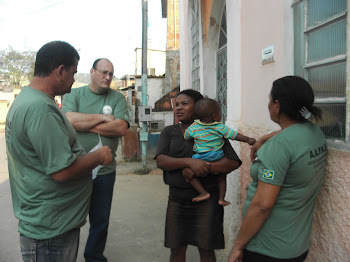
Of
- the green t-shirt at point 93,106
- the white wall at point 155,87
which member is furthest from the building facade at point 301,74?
the white wall at point 155,87

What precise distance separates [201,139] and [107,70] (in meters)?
1.22

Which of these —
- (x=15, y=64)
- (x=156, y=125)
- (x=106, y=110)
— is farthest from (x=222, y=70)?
(x=15, y=64)

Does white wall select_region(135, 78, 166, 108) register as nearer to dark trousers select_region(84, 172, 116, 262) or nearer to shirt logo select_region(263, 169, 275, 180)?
dark trousers select_region(84, 172, 116, 262)

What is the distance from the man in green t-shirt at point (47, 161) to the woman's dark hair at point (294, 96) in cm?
105

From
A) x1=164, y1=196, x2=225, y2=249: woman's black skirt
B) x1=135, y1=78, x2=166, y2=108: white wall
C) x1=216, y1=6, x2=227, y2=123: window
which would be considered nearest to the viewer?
x1=164, y1=196, x2=225, y2=249: woman's black skirt

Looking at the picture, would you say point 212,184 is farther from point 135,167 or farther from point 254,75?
point 135,167

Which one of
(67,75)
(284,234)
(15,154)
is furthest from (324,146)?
(15,154)

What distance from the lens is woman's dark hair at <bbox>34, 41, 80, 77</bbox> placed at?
165cm

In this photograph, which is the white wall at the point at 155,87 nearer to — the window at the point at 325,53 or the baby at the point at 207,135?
the baby at the point at 207,135

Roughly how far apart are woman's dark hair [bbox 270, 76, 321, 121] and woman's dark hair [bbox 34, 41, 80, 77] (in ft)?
3.79

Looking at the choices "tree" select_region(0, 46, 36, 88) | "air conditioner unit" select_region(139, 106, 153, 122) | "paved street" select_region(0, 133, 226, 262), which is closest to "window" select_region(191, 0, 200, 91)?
"air conditioner unit" select_region(139, 106, 153, 122)

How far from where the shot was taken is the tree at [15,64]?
107 feet

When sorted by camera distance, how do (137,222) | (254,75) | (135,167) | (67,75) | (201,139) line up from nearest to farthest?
(67,75) → (201,139) → (254,75) → (137,222) → (135,167)

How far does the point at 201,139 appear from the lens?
2.22m
